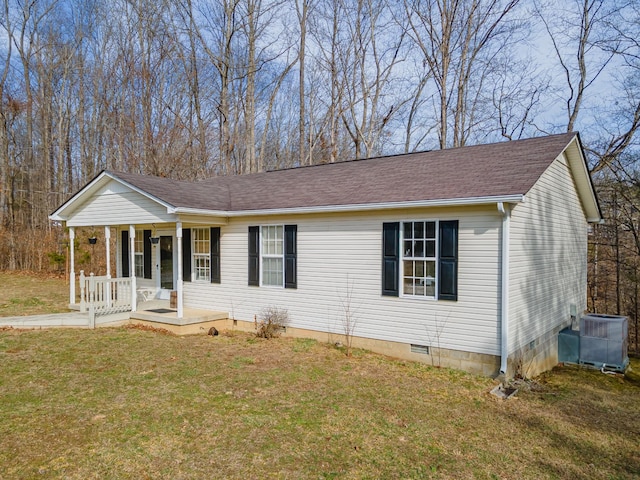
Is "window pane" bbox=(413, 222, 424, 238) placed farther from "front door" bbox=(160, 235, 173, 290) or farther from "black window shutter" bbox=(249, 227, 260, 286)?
"front door" bbox=(160, 235, 173, 290)

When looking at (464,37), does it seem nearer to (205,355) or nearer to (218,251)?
(218,251)

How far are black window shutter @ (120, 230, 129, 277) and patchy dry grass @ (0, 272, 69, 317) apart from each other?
1.92m

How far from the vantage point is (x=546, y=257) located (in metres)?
8.64

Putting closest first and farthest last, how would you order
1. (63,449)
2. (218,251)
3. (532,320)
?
(63,449) → (532,320) → (218,251)

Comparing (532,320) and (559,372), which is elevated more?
(532,320)

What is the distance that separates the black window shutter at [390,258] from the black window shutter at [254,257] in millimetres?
3339

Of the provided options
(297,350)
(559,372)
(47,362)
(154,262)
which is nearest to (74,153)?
(154,262)

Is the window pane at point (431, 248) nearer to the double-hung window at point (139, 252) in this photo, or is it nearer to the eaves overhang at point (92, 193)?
the eaves overhang at point (92, 193)

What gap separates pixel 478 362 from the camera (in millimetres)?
7027

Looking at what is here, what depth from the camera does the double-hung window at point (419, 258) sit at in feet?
24.6

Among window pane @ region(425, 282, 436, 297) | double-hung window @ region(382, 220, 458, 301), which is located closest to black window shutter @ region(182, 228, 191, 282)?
double-hung window @ region(382, 220, 458, 301)

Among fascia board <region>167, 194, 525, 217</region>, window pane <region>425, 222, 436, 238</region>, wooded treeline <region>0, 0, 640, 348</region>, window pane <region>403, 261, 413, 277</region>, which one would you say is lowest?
window pane <region>403, 261, 413, 277</region>

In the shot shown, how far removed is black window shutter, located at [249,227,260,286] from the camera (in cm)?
987

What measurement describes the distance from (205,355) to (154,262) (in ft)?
18.4
